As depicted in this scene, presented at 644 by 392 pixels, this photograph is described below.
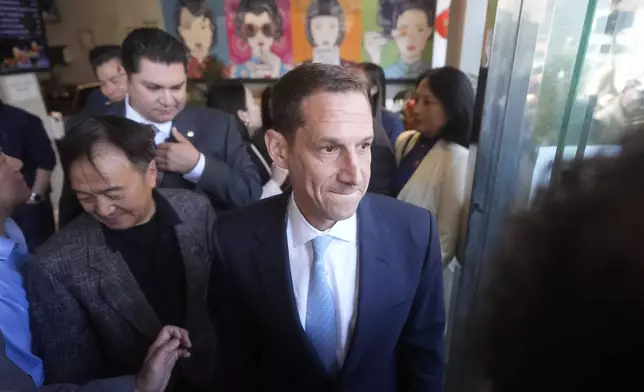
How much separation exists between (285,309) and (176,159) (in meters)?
0.74

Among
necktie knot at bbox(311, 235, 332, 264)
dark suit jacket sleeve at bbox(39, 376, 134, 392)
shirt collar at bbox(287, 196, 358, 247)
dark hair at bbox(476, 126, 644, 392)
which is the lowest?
dark suit jacket sleeve at bbox(39, 376, 134, 392)

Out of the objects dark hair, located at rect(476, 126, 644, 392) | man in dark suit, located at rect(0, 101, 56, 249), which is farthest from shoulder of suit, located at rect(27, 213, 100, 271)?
man in dark suit, located at rect(0, 101, 56, 249)

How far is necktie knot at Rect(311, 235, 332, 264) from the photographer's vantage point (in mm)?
992

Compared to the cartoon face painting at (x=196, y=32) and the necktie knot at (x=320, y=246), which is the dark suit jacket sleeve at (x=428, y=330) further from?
the cartoon face painting at (x=196, y=32)

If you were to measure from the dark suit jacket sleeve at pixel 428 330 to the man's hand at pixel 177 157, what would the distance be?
33.4 inches

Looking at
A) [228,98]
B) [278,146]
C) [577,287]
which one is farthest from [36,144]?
[577,287]

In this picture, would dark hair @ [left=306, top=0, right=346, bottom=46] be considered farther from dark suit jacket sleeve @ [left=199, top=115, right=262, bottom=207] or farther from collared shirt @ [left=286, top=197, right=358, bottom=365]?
collared shirt @ [left=286, top=197, right=358, bottom=365]

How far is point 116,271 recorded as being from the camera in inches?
46.1

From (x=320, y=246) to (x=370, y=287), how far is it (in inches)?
5.8

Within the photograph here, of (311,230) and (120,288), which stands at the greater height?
(311,230)

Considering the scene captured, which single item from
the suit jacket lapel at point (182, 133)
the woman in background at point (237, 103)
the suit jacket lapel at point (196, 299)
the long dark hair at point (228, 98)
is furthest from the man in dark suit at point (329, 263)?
the long dark hair at point (228, 98)

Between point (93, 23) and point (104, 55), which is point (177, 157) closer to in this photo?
point (104, 55)

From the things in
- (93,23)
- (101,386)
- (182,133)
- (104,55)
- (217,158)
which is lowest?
(101,386)

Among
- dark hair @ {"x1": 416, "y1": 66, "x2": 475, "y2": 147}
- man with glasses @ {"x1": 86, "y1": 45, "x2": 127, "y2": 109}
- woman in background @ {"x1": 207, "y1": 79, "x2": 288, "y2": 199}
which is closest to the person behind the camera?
dark hair @ {"x1": 416, "y1": 66, "x2": 475, "y2": 147}
